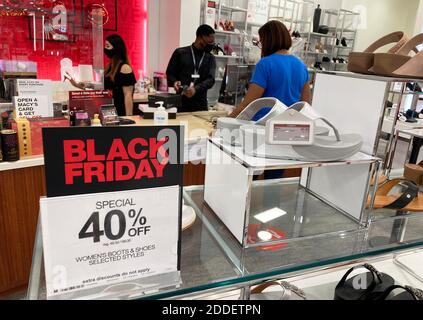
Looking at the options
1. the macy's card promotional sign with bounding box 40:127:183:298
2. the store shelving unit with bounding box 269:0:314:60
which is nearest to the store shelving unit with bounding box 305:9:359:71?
the store shelving unit with bounding box 269:0:314:60

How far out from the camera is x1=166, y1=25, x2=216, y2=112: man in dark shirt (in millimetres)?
3623

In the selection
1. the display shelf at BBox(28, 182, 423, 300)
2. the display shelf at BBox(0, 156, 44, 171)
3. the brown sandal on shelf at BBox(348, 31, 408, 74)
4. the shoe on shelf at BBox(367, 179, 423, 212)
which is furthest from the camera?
the display shelf at BBox(0, 156, 44, 171)

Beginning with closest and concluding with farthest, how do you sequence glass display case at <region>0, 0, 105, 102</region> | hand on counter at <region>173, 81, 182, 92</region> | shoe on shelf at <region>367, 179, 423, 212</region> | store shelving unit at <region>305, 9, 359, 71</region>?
1. shoe on shelf at <region>367, 179, 423, 212</region>
2. hand on counter at <region>173, 81, 182, 92</region>
3. glass display case at <region>0, 0, 105, 102</region>
4. store shelving unit at <region>305, 9, 359, 71</region>

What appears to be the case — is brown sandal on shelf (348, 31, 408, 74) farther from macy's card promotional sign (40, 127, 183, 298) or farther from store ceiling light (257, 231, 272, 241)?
macy's card promotional sign (40, 127, 183, 298)

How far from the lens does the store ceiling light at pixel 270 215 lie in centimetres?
112

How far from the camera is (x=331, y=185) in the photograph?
1188mm

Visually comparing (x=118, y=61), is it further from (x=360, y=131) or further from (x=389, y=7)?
(x=389, y=7)

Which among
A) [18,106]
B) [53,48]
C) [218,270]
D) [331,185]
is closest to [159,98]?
[18,106]

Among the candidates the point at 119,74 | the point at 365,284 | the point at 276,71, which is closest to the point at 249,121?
the point at 365,284

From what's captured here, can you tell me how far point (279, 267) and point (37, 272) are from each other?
1.79 ft

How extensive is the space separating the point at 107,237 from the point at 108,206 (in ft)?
0.20

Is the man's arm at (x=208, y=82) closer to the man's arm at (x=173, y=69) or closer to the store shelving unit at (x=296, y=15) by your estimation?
the man's arm at (x=173, y=69)

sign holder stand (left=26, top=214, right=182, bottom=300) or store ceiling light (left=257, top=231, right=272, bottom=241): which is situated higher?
sign holder stand (left=26, top=214, right=182, bottom=300)

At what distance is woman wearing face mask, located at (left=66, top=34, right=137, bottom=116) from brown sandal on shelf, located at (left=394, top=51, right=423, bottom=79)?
10.00 feet
